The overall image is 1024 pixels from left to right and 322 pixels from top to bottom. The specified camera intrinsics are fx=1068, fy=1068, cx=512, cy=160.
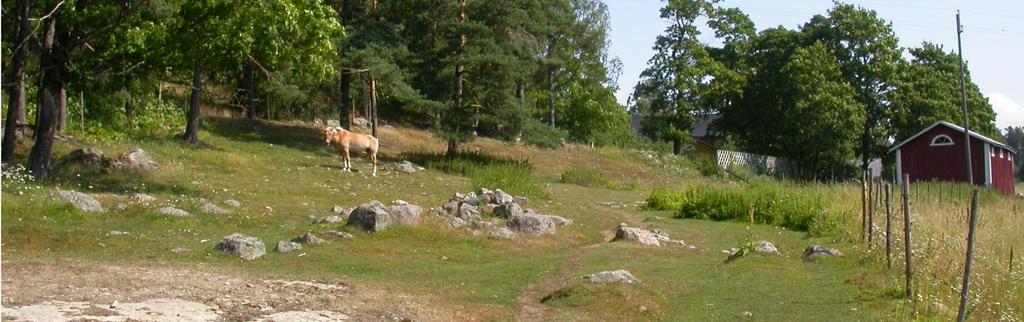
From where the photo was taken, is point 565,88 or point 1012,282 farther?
point 565,88

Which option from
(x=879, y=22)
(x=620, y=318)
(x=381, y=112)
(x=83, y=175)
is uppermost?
(x=879, y=22)

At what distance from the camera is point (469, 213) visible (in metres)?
22.9

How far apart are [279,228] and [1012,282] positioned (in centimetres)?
1293

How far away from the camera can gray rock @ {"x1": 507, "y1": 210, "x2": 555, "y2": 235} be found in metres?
21.1

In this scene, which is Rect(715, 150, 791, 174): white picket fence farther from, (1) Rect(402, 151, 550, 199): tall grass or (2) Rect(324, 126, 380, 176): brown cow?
(2) Rect(324, 126, 380, 176): brown cow

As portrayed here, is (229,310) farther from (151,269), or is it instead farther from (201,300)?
(151,269)

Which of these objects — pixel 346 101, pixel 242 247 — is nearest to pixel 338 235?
pixel 242 247

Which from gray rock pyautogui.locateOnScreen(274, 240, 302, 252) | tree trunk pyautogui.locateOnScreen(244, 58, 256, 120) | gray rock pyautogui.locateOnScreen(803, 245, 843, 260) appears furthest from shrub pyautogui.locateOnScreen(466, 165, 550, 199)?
tree trunk pyautogui.locateOnScreen(244, 58, 256, 120)

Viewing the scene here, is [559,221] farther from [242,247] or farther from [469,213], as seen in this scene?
[242,247]

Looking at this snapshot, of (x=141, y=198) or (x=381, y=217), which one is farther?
(x=141, y=198)

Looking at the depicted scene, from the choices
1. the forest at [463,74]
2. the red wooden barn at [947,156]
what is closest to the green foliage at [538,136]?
the forest at [463,74]

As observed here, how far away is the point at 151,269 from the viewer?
14.0 m

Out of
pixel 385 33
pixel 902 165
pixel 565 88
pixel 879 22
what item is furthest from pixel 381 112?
pixel 879 22

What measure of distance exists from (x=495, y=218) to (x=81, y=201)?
8.25 m
